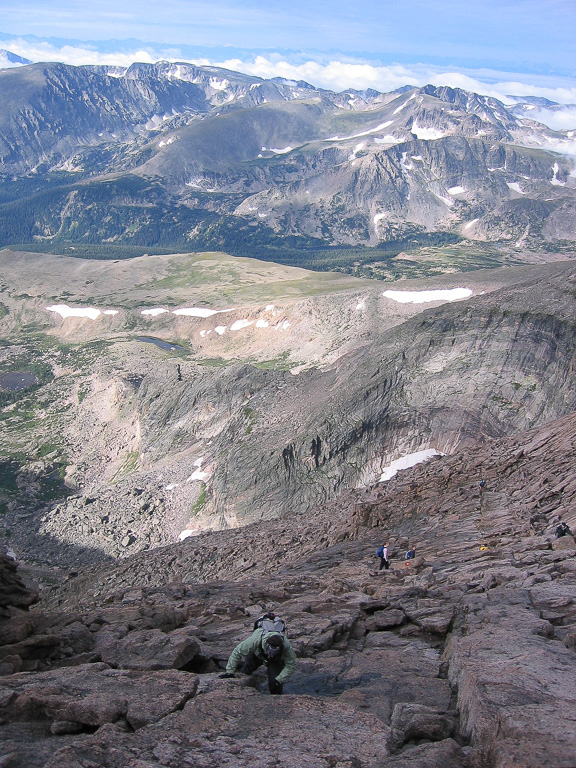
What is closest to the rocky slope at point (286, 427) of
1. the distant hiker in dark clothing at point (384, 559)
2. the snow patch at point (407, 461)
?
the snow patch at point (407, 461)

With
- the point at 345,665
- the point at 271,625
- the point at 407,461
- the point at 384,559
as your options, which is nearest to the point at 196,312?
the point at 407,461

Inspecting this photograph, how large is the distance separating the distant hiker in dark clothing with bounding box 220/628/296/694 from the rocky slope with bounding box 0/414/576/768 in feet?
1.77

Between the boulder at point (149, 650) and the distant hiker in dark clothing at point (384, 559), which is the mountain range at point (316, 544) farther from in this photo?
the distant hiker in dark clothing at point (384, 559)

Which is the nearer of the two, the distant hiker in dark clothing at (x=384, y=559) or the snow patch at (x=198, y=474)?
the distant hiker in dark clothing at (x=384, y=559)

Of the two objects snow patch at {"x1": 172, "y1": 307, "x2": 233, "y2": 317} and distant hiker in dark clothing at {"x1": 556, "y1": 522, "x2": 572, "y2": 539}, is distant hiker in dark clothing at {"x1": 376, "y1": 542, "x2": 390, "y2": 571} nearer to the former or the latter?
distant hiker in dark clothing at {"x1": 556, "y1": 522, "x2": 572, "y2": 539}

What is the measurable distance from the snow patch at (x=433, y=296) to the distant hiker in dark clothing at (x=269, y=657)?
98.0 m

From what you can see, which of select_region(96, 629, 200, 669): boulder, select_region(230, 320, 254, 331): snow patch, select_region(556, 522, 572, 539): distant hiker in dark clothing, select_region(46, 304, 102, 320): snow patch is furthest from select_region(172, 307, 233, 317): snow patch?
select_region(96, 629, 200, 669): boulder

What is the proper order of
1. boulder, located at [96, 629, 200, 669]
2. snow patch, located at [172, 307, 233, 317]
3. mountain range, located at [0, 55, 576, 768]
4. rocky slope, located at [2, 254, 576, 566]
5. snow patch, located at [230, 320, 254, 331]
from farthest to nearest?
snow patch, located at [172, 307, 233, 317] → snow patch, located at [230, 320, 254, 331] → rocky slope, located at [2, 254, 576, 566] → boulder, located at [96, 629, 200, 669] → mountain range, located at [0, 55, 576, 768]

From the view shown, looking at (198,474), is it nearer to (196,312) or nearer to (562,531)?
(562,531)

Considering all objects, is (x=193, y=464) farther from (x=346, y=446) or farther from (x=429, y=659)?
(x=429, y=659)

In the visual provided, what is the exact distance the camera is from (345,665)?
16156 mm

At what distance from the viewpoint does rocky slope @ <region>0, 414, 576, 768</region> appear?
11188mm

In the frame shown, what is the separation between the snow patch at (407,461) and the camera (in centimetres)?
5303

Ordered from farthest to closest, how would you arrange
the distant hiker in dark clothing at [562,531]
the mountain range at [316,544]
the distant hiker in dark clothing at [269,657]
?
the distant hiker in dark clothing at [562,531]
the distant hiker in dark clothing at [269,657]
the mountain range at [316,544]
